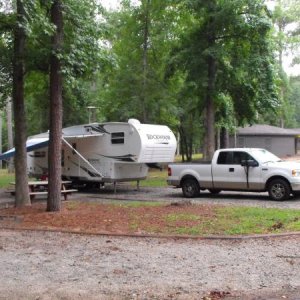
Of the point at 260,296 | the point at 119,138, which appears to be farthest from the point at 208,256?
the point at 119,138

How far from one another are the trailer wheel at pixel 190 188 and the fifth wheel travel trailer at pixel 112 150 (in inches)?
80.0

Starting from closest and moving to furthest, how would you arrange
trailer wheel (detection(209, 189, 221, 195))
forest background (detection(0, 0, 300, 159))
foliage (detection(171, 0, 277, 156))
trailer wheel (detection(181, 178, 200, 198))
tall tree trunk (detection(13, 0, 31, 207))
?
forest background (detection(0, 0, 300, 159)) → tall tree trunk (detection(13, 0, 31, 207)) → trailer wheel (detection(181, 178, 200, 198)) → trailer wheel (detection(209, 189, 221, 195)) → foliage (detection(171, 0, 277, 156))

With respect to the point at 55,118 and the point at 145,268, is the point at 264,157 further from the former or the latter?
the point at 145,268

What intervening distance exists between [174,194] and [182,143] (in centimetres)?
2712

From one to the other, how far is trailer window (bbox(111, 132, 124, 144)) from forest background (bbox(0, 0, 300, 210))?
6.00 ft

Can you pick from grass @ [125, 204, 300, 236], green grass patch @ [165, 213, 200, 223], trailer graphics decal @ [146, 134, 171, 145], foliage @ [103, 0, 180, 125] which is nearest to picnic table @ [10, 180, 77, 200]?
trailer graphics decal @ [146, 134, 171, 145]

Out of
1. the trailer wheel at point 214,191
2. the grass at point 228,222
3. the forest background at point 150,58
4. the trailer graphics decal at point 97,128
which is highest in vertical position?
the forest background at point 150,58


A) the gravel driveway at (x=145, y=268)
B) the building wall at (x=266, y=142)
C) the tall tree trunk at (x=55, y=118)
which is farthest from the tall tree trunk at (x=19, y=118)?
the building wall at (x=266, y=142)

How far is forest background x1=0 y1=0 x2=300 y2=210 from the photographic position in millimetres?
12820

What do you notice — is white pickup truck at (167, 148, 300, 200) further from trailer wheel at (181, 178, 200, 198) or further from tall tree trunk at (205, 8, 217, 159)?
tall tree trunk at (205, 8, 217, 159)

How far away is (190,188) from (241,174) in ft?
7.25

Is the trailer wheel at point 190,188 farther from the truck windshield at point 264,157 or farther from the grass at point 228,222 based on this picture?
the grass at point 228,222

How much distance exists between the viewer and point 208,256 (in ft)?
26.5

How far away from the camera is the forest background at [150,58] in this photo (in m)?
12.8
